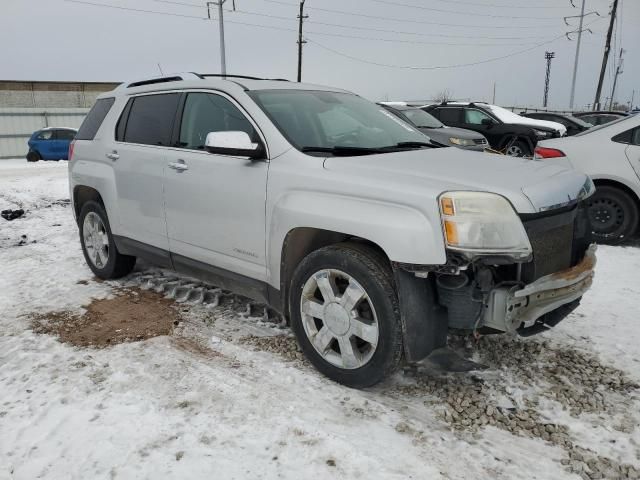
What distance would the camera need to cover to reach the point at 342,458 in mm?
2406

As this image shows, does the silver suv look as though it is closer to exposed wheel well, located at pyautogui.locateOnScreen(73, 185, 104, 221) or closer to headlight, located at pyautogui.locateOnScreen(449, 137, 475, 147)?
exposed wheel well, located at pyautogui.locateOnScreen(73, 185, 104, 221)

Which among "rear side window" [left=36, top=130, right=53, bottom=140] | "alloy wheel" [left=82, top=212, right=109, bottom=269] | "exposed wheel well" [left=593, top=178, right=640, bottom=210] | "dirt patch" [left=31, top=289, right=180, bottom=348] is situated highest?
"rear side window" [left=36, top=130, right=53, bottom=140]

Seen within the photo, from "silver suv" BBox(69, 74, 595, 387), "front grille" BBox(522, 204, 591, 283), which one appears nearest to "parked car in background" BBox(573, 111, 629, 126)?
"silver suv" BBox(69, 74, 595, 387)

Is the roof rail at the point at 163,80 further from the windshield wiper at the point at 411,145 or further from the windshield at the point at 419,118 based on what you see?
the windshield at the point at 419,118

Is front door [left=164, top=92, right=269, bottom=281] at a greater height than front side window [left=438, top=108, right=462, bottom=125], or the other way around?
front side window [left=438, top=108, right=462, bottom=125]

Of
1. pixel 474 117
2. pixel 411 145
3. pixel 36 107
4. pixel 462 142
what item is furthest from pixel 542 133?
pixel 36 107

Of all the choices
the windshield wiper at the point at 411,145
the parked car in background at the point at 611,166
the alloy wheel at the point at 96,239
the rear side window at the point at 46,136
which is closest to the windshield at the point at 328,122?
the windshield wiper at the point at 411,145

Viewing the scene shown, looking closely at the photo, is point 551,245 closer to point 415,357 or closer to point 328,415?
point 415,357

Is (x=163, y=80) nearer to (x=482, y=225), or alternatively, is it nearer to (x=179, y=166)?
(x=179, y=166)

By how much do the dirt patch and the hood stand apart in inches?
76.7

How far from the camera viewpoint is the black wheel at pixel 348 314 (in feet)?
9.07

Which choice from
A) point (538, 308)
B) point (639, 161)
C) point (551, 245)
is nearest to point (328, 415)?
point (538, 308)

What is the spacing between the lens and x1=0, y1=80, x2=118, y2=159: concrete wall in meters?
24.5

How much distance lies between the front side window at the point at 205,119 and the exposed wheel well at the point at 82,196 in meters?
1.45
